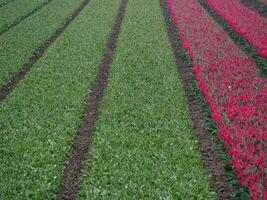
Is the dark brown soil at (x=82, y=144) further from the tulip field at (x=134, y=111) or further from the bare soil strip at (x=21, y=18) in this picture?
the bare soil strip at (x=21, y=18)

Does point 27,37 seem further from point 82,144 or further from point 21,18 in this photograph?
point 82,144

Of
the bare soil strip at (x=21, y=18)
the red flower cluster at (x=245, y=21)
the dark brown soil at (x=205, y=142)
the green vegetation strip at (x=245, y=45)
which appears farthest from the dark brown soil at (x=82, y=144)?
the bare soil strip at (x=21, y=18)

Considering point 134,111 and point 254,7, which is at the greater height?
point 134,111

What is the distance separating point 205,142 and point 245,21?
527 inches

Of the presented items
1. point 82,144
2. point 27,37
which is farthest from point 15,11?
point 82,144

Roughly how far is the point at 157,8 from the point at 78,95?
15.5 metres

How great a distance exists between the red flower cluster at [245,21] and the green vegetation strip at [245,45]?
177 millimetres

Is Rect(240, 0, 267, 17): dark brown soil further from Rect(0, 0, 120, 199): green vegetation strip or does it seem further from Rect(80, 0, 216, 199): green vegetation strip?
Rect(0, 0, 120, 199): green vegetation strip

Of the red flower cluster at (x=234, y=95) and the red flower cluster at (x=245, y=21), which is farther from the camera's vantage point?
the red flower cluster at (x=245, y=21)

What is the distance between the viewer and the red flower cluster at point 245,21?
1686 cm

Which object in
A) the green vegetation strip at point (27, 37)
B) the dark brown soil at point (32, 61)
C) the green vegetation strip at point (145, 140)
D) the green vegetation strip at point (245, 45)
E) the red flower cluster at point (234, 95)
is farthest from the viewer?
the green vegetation strip at point (27, 37)

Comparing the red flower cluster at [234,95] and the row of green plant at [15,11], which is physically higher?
the red flower cluster at [234,95]

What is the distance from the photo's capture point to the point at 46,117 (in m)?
10.5

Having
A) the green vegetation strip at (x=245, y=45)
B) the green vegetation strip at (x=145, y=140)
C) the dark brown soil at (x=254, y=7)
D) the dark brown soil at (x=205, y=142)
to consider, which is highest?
the green vegetation strip at (x=145, y=140)
